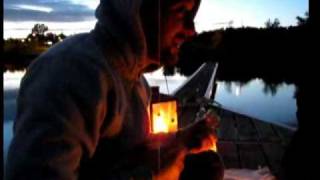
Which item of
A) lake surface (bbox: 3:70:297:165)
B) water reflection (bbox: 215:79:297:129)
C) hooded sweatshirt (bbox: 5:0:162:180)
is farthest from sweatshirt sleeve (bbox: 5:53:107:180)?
water reflection (bbox: 215:79:297:129)

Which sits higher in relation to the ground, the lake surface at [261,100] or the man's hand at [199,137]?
the man's hand at [199,137]

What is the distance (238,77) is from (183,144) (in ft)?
66.8

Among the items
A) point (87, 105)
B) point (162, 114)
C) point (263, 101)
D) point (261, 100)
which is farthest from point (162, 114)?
point (261, 100)

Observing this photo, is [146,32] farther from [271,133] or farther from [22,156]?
[271,133]

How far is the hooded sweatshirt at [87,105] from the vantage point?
1.04m

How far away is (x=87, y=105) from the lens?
110 centimetres

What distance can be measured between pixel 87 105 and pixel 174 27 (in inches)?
12.7

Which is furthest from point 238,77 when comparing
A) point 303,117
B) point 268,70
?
point 303,117

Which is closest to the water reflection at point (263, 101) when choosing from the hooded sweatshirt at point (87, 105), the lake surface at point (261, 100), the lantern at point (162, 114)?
the lake surface at point (261, 100)

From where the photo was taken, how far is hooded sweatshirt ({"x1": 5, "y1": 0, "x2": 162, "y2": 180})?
3.42 feet

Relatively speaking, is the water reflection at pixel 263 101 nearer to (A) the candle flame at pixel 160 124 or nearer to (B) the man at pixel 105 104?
(A) the candle flame at pixel 160 124

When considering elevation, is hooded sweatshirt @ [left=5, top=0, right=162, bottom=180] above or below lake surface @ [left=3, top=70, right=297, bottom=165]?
above

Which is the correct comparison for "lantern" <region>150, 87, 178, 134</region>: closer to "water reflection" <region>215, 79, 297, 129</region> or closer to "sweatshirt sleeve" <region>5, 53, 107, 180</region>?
"sweatshirt sleeve" <region>5, 53, 107, 180</region>

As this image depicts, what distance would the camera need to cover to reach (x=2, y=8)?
5.56ft
